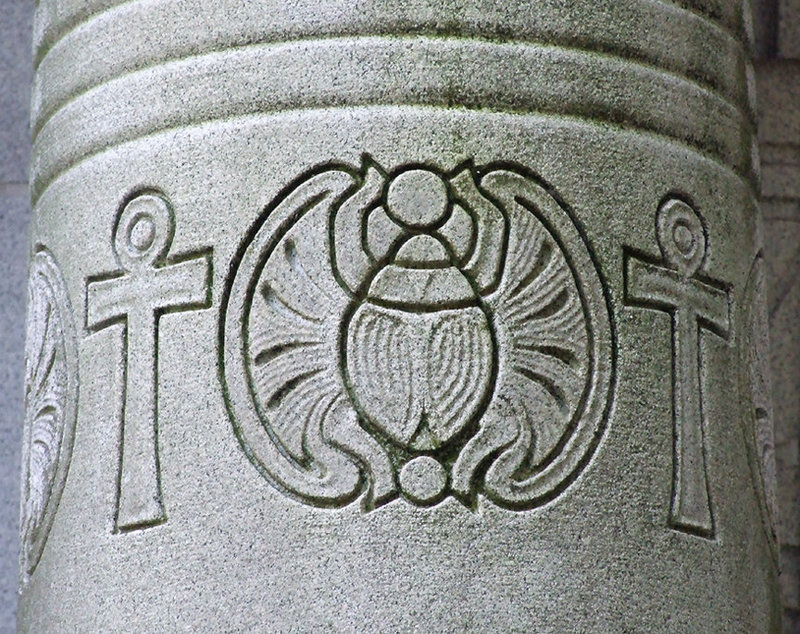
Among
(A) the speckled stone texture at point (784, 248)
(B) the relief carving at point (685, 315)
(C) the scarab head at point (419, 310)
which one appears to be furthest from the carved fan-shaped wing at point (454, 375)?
(A) the speckled stone texture at point (784, 248)

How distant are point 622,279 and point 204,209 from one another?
0.59m

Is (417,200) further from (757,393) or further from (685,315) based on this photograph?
(757,393)

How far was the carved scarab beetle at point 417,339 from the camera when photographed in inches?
74.2

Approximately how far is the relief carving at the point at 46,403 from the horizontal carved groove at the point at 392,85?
238mm

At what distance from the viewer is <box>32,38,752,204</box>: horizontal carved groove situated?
6.42ft

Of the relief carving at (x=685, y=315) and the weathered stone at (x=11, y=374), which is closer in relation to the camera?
the relief carving at (x=685, y=315)

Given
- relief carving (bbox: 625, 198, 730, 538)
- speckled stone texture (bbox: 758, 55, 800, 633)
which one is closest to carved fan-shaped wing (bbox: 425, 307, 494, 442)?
relief carving (bbox: 625, 198, 730, 538)

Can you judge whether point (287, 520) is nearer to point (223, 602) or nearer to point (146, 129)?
point (223, 602)

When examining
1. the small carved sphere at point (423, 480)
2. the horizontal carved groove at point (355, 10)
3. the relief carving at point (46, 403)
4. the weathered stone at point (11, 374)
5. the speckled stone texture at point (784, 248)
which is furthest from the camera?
the speckled stone texture at point (784, 248)

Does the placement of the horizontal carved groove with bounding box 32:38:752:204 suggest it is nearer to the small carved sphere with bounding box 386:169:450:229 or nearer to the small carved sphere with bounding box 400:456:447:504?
the small carved sphere with bounding box 386:169:450:229

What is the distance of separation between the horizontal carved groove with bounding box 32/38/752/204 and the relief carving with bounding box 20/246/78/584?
0.24 m

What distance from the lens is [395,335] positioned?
6.23 ft

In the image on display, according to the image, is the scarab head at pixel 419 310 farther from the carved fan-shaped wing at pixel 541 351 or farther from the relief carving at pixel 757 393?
the relief carving at pixel 757 393

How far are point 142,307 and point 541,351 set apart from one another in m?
0.56
